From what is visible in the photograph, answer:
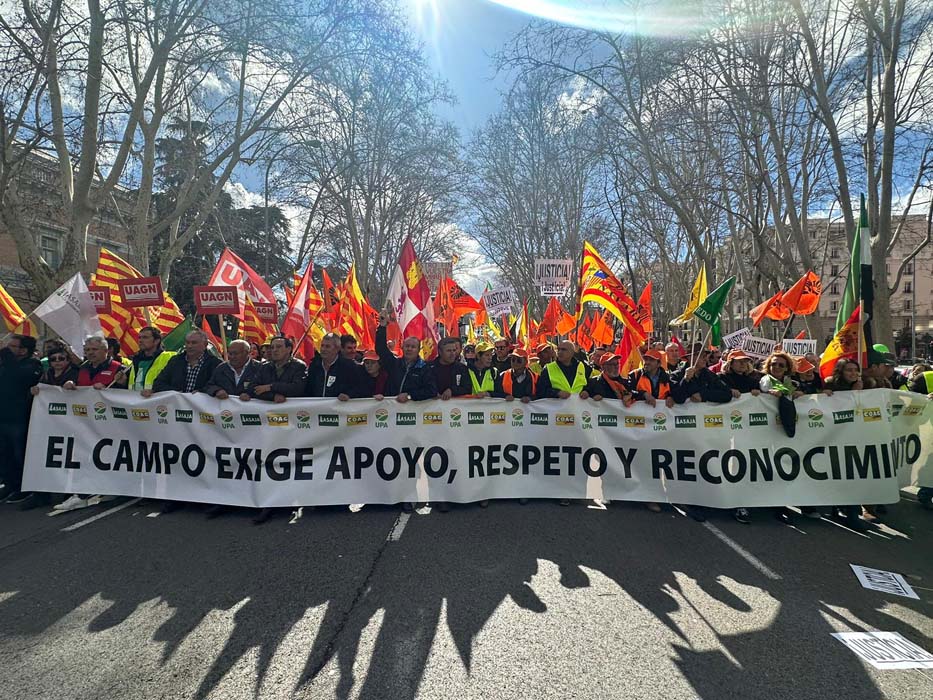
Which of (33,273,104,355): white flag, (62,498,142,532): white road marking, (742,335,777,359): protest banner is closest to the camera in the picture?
(62,498,142,532): white road marking

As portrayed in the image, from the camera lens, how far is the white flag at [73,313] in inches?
257

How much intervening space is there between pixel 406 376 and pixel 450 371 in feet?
1.83

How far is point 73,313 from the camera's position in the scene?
6.64m

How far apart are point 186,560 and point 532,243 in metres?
22.9

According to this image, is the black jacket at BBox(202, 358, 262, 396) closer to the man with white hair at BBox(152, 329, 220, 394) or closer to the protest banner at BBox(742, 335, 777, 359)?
the man with white hair at BBox(152, 329, 220, 394)

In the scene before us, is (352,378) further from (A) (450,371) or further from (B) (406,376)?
(A) (450,371)

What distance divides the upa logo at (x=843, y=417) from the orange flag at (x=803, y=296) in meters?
3.95

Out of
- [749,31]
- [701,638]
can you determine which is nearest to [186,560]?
[701,638]

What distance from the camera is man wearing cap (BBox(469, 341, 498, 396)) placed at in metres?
5.97

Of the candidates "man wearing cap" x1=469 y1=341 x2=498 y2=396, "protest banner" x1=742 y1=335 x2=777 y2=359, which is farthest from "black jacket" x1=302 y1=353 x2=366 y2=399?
"protest banner" x1=742 y1=335 x2=777 y2=359

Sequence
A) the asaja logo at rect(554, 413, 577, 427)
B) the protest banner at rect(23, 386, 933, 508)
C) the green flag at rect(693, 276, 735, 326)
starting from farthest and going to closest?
the green flag at rect(693, 276, 735, 326), the asaja logo at rect(554, 413, 577, 427), the protest banner at rect(23, 386, 933, 508)

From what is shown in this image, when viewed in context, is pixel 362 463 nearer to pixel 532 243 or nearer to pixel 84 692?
pixel 84 692

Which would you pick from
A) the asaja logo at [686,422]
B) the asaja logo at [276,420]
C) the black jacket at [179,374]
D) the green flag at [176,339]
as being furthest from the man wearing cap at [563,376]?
the green flag at [176,339]

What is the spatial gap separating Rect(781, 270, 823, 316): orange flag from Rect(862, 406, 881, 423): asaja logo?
386 centimetres
